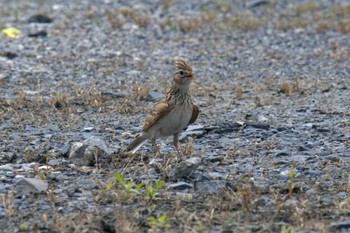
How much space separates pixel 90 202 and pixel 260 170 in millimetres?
1937

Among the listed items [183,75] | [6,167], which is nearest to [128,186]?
[6,167]

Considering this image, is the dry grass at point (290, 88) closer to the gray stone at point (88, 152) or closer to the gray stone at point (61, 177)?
the gray stone at point (88, 152)

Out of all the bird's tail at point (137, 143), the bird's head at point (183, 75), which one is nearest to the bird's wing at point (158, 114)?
the bird's tail at point (137, 143)

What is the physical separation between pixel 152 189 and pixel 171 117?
1.77m

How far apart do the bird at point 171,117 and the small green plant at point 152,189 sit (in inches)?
53.8

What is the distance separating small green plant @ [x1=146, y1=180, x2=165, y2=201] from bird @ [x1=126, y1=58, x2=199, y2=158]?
137cm

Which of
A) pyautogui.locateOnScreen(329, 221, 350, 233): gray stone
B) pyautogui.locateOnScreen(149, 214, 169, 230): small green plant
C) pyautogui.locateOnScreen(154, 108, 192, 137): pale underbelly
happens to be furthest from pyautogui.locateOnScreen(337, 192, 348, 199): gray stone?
pyautogui.locateOnScreen(154, 108, 192, 137): pale underbelly

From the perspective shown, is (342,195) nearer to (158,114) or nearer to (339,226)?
(339,226)

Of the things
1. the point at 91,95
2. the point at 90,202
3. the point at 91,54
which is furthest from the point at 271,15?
the point at 90,202

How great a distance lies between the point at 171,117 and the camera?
31.6 feet

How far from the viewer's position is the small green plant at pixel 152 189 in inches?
309

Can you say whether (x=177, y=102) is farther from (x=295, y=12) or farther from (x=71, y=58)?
(x=295, y=12)

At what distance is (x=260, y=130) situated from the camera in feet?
35.4

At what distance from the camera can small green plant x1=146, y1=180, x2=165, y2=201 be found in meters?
7.84
